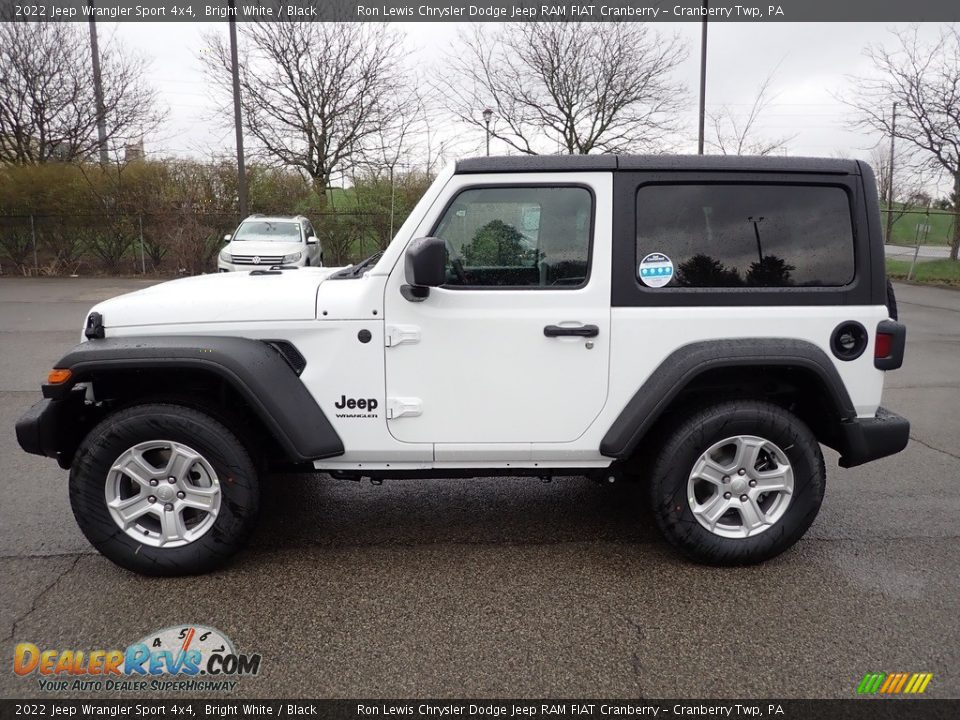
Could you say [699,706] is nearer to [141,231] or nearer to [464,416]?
[464,416]

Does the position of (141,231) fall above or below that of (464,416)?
above

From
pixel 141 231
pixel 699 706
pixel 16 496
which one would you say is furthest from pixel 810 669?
pixel 141 231

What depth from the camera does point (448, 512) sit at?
13.9ft

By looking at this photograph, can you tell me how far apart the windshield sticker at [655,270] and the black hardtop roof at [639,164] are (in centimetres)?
42

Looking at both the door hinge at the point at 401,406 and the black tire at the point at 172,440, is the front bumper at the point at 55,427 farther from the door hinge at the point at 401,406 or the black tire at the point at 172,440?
the door hinge at the point at 401,406

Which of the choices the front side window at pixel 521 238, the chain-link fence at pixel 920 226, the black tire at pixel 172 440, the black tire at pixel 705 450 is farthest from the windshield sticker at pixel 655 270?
the chain-link fence at pixel 920 226

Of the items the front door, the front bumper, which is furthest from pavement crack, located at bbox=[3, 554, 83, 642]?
the front door

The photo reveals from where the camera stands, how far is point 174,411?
3322 mm

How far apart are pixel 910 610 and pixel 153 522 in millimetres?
3462

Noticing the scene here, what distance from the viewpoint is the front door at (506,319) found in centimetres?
334

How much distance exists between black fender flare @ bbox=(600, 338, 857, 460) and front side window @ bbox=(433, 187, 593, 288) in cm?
60

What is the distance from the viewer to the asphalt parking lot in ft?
8.77

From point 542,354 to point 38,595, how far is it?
8.30ft

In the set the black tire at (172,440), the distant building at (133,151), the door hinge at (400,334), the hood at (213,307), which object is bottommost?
the black tire at (172,440)
